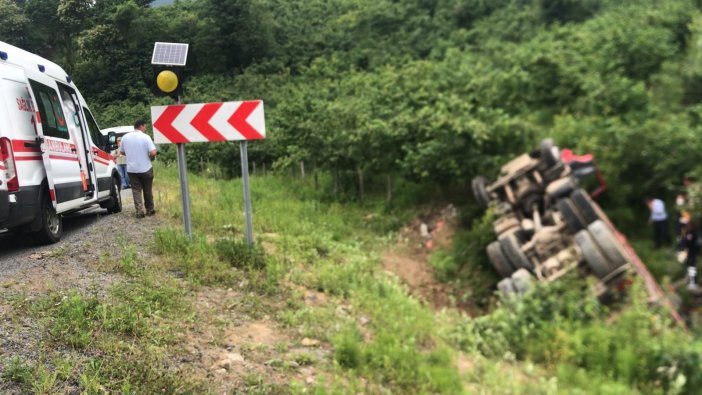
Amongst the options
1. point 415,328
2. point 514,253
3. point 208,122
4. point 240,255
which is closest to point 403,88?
point 514,253

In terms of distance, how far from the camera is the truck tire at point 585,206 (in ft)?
28.5

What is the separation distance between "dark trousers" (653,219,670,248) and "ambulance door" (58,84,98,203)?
435 inches

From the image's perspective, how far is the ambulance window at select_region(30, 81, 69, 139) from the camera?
5.89 m

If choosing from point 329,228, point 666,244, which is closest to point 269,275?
point 329,228

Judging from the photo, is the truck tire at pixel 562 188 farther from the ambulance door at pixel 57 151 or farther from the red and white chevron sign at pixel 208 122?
the ambulance door at pixel 57 151

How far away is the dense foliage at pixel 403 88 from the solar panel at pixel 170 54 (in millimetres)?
1136

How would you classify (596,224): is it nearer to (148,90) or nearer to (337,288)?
(337,288)

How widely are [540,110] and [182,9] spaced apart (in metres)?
13.6

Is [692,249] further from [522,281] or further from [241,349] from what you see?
[241,349]

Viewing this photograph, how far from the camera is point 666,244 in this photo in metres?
10.7

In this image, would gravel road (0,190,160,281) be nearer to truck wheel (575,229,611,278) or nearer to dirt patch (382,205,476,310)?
dirt patch (382,205,476,310)

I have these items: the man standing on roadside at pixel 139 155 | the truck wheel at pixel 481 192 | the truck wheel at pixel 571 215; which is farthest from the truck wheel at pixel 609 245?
the man standing on roadside at pixel 139 155

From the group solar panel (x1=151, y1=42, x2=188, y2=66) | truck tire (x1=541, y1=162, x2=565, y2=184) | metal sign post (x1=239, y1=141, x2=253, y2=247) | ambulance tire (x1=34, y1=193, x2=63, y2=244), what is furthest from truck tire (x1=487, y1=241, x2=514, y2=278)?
→ ambulance tire (x1=34, y1=193, x2=63, y2=244)

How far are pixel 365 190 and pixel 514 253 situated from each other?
6.86 m
